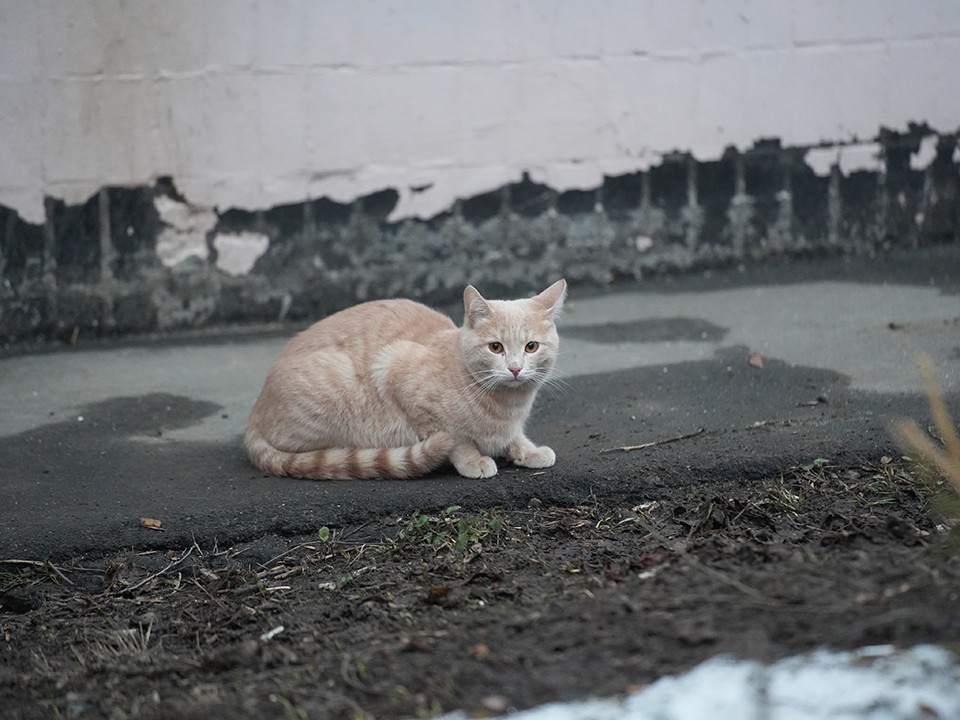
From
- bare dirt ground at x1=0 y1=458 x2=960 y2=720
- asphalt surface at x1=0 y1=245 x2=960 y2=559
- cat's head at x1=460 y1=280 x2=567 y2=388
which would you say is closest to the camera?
bare dirt ground at x1=0 y1=458 x2=960 y2=720

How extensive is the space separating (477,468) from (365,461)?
0.44 m

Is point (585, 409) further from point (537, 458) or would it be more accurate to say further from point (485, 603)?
point (485, 603)

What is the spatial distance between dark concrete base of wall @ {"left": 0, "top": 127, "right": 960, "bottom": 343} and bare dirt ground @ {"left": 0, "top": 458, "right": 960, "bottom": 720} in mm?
3111

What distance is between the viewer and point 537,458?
457cm

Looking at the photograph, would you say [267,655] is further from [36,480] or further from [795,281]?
[795,281]

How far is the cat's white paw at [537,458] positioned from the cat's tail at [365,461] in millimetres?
297

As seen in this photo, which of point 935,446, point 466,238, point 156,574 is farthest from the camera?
point 466,238

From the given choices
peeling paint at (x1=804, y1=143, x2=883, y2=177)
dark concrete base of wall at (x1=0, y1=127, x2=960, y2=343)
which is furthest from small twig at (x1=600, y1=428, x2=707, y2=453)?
peeling paint at (x1=804, y1=143, x2=883, y2=177)

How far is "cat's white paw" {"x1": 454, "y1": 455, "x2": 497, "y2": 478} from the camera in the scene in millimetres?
4531

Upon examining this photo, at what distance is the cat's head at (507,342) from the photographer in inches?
177

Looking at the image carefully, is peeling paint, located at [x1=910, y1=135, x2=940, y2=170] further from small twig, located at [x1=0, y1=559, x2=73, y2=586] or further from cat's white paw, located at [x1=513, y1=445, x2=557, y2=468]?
small twig, located at [x1=0, y1=559, x2=73, y2=586]

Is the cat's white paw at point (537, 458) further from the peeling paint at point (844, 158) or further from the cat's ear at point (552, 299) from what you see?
the peeling paint at point (844, 158)

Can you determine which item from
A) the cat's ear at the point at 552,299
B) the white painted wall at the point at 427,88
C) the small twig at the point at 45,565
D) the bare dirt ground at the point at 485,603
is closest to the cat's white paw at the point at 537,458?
the bare dirt ground at the point at 485,603

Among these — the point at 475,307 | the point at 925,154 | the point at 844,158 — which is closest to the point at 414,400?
the point at 475,307
